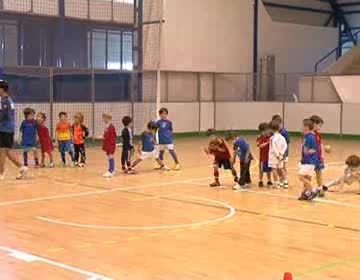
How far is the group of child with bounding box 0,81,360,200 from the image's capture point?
11031mm

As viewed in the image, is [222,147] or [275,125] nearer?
[275,125]

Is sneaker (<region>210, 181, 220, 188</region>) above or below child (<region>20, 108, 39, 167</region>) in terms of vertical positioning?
below

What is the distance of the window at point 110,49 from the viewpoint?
888 inches

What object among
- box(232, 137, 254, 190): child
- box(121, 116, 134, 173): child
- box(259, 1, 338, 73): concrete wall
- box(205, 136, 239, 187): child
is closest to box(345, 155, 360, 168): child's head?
box(232, 137, 254, 190): child

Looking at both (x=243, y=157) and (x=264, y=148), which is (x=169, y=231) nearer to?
(x=243, y=157)

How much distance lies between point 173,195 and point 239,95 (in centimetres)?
1780

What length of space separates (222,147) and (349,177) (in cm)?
235

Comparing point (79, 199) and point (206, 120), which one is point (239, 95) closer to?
point (206, 120)

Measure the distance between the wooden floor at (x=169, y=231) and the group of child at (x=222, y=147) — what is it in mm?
367

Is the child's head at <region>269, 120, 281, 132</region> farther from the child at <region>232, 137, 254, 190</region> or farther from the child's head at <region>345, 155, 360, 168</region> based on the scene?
the child's head at <region>345, 155, 360, 168</region>

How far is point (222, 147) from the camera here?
12.2 metres

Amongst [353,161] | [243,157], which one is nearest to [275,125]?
[243,157]

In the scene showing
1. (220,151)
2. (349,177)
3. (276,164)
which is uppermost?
(220,151)

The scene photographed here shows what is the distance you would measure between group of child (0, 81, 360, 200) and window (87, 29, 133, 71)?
22.7 ft
